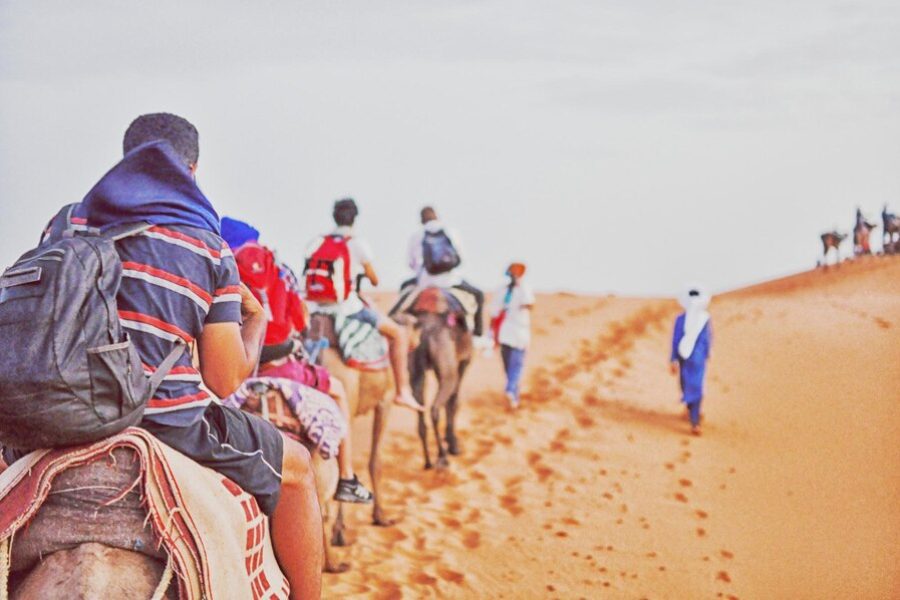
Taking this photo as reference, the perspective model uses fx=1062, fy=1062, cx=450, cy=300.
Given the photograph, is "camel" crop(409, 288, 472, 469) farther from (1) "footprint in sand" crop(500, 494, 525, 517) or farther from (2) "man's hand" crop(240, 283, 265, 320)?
(2) "man's hand" crop(240, 283, 265, 320)

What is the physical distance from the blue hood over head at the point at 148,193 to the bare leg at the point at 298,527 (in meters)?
1.01

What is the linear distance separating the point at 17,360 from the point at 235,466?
90cm

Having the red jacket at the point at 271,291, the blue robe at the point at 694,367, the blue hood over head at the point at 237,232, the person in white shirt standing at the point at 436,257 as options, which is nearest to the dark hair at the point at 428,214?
the person in white shirt standing at the point at 436,257

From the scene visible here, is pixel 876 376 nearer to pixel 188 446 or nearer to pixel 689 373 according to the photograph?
pixel 689 373

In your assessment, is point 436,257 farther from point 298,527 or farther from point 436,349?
point 298,527

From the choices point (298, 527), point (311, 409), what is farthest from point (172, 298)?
point (311, 409)

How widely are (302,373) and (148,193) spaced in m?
3.28

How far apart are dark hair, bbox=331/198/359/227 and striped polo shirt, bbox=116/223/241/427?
532cm

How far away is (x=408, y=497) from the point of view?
10789 millimetres

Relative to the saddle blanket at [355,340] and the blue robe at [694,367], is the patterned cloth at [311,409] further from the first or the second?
the blue robe at [694,367]

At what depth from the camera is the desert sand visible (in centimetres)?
830

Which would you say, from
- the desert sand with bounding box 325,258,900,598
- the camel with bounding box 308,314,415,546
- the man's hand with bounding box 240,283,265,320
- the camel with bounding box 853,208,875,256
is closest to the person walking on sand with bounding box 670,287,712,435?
the desert sand with bounding box 325,258,900,598

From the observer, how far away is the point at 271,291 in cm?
555

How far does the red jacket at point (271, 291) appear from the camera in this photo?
527 centimetres
